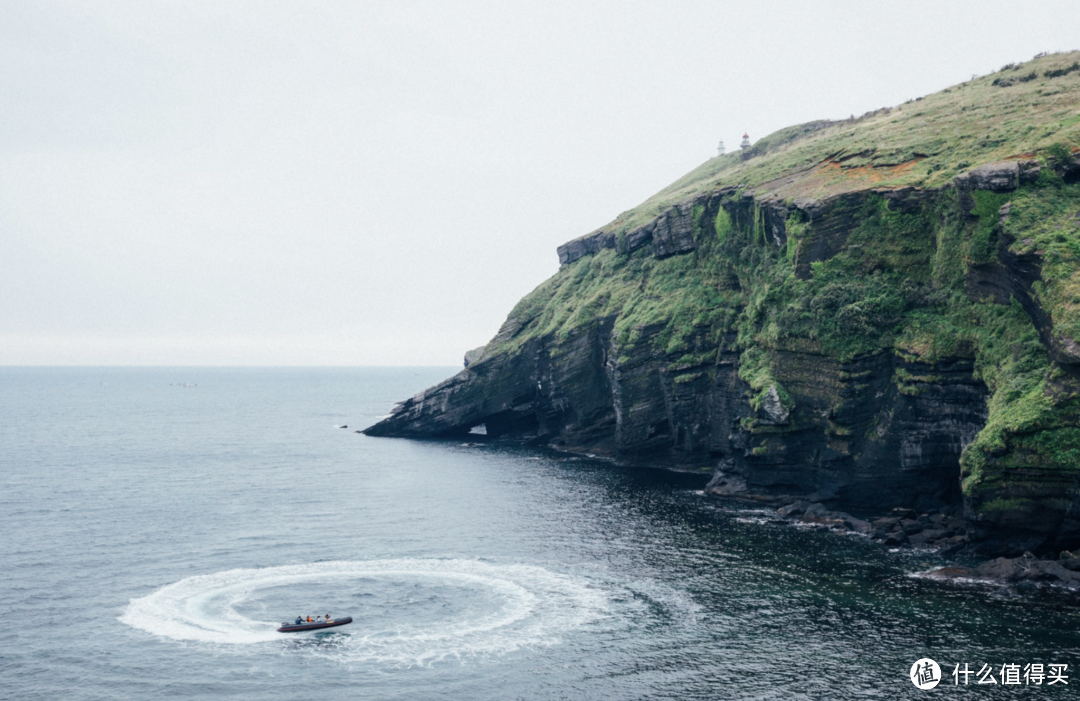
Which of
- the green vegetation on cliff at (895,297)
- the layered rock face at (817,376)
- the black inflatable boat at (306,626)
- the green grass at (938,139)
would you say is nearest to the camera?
the black inflatable boat at (306,626)

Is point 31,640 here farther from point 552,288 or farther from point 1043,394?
point 552,288

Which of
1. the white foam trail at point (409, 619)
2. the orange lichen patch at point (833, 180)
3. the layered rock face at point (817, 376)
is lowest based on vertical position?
the white foam trail at point (409, 619)

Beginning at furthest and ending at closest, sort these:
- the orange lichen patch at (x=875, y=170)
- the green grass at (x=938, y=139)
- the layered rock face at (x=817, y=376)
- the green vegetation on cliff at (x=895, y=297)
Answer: the orange lichen patch at (x=875, y=170), the green grass at (x=938, y=139), the layered rock face at (x=817, y=376), the green vegetation on cliff at (x=895, y=297)

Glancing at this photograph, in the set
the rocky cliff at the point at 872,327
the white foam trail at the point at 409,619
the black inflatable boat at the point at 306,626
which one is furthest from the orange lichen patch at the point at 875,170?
the black inflatable boat at the point at 306,626

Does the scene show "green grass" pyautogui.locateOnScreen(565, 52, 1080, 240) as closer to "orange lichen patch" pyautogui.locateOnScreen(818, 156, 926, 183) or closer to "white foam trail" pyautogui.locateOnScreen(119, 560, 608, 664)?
"orange lichen patch" pyautogui.locateOnScreen(818, 156, 926, 183)

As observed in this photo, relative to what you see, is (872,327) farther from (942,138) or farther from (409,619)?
(409,619)

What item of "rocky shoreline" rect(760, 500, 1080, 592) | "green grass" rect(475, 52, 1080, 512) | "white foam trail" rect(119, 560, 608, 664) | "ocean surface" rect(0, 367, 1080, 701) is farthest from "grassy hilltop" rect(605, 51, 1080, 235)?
"white foam trail" rect(119, 560, 608, 664)

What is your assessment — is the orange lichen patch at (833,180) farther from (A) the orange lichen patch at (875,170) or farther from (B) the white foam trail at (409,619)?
(B) the white foam trail at (409,619)
